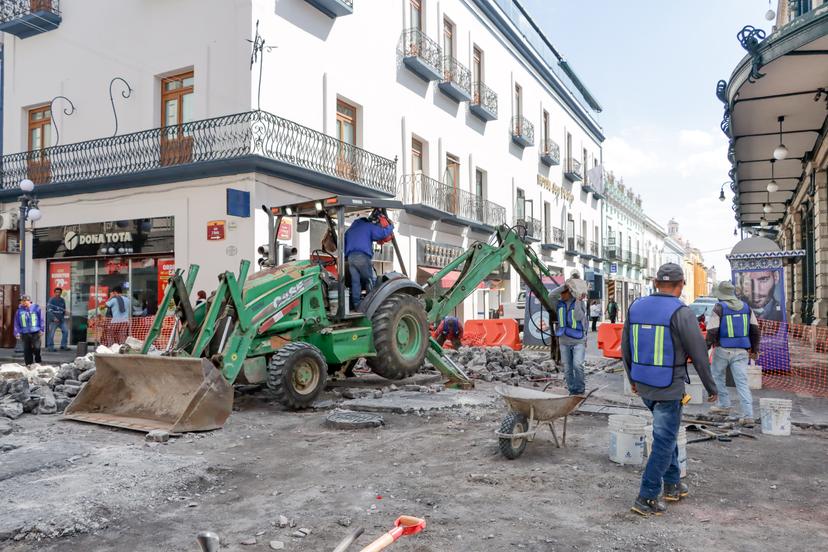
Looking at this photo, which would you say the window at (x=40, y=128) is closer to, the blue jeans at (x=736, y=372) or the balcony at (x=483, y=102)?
the balcony at (x=483, y=102)

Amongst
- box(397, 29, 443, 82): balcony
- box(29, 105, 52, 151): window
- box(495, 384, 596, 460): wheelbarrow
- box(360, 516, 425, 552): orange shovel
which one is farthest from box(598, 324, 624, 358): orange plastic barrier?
box(29, 105, 52, 151): window

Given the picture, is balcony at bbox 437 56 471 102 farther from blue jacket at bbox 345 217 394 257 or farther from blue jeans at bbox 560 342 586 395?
blue jeans at bbox 560 342 586 395

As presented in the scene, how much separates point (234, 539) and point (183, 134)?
508 inches

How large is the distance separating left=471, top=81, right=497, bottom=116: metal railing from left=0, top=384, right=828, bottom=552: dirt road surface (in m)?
19.6

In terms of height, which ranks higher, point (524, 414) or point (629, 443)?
point (524, 414)

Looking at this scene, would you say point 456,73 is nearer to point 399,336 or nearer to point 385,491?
point 399,336

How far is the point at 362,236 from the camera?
9430mm

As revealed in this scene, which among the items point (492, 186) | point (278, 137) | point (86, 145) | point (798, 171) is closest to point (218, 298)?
point (278, 137)

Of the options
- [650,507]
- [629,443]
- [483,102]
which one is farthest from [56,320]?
[650,507]

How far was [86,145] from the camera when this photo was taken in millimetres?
16938

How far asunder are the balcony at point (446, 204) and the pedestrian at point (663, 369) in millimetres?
15195

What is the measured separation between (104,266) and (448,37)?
13.9 m

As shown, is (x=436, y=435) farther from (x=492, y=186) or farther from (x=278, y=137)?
(x=492, y=186)

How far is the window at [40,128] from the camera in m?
18.6
